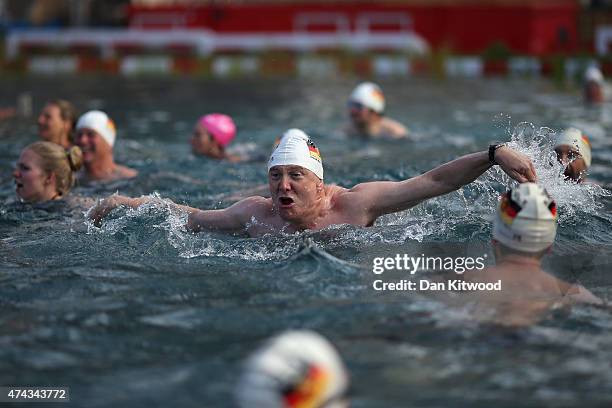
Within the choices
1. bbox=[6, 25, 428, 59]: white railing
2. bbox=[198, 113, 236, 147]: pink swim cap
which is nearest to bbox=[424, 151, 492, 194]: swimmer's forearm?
bbox=[198, 113, 236, 147]: pink swim cap

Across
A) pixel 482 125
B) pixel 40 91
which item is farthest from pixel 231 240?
pixel 40 91

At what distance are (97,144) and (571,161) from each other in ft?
14.4

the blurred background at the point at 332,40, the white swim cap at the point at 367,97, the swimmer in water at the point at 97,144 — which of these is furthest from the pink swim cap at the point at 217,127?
the blurred background at the point at 332,40

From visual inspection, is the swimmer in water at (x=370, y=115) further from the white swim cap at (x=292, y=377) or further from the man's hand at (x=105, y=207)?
the white swim cap at (x=292, y=377)

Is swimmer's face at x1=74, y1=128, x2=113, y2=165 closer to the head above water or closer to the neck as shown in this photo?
the neck

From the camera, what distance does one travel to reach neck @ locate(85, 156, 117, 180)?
29.6ft

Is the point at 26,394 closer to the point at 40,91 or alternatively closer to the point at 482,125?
the point at 482,125

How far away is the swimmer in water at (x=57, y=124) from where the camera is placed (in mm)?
9359

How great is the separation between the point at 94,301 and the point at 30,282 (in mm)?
581

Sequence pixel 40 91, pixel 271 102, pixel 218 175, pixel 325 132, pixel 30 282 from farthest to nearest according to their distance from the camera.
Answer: pixel 40 91, pixel 271 102, pixel 325 132, pixel 218 175, pixel 30 282

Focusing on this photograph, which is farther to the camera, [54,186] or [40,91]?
[40,91]

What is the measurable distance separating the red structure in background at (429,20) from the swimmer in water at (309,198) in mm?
15929

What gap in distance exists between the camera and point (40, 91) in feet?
59.6

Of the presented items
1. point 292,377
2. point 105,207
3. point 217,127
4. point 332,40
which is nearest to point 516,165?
point 292,377
